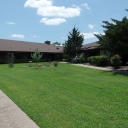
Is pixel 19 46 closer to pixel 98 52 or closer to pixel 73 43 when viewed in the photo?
pixel 73 43

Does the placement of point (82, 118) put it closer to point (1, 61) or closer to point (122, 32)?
point (122, 32)

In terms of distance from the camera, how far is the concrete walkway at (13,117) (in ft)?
12.3

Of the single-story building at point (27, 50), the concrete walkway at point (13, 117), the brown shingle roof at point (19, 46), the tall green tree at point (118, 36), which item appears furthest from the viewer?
the brown shingle roof at point (19, 46)

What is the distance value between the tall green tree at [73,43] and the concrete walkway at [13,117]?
29236 mm

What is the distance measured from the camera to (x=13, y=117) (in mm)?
4219

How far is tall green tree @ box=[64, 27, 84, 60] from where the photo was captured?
34.2m

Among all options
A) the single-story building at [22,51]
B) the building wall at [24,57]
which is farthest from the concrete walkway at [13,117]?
the building wall at [24,57]

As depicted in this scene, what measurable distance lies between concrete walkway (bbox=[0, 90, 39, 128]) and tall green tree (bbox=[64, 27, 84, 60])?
29236mm

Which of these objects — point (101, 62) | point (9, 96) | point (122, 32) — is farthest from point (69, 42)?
point (9, 96)

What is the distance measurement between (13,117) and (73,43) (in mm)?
31098

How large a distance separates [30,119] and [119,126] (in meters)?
2.10

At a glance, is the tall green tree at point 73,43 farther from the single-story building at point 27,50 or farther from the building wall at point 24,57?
the building wall at point 24,57

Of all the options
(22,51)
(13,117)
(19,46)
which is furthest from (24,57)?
(13,117)

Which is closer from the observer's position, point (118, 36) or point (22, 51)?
point (118, 36)
